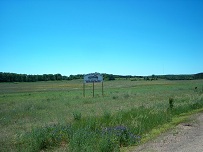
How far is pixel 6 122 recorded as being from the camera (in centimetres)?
1296

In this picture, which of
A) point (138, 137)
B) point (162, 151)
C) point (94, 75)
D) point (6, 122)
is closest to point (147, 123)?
point (138, 137)

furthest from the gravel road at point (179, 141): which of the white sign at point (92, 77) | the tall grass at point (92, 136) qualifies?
the white sign at point (92, 77)

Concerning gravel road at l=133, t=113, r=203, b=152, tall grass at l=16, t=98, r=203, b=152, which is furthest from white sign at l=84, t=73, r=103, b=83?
gravel road at l=133, t=113, r=203, b=152

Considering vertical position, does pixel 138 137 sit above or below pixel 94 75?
below

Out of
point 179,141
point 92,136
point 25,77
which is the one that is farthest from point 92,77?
point 25,77

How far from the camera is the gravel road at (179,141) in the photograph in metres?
6.86

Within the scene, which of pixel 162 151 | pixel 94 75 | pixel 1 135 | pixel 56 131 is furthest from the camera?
pixel 94 75

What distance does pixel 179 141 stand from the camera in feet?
25.3

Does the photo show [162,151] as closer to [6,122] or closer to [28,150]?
[28,150]

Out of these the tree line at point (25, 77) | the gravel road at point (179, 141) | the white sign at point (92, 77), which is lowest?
the gravel road at point (179, 141)

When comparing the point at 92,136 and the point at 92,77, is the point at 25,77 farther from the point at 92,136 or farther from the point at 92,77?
the point at 92,136

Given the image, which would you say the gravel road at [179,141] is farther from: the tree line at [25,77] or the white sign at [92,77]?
the tree line at [25,77]

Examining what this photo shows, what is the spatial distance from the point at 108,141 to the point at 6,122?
7.91m

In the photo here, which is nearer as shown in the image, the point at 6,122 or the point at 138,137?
the point at 138,137
